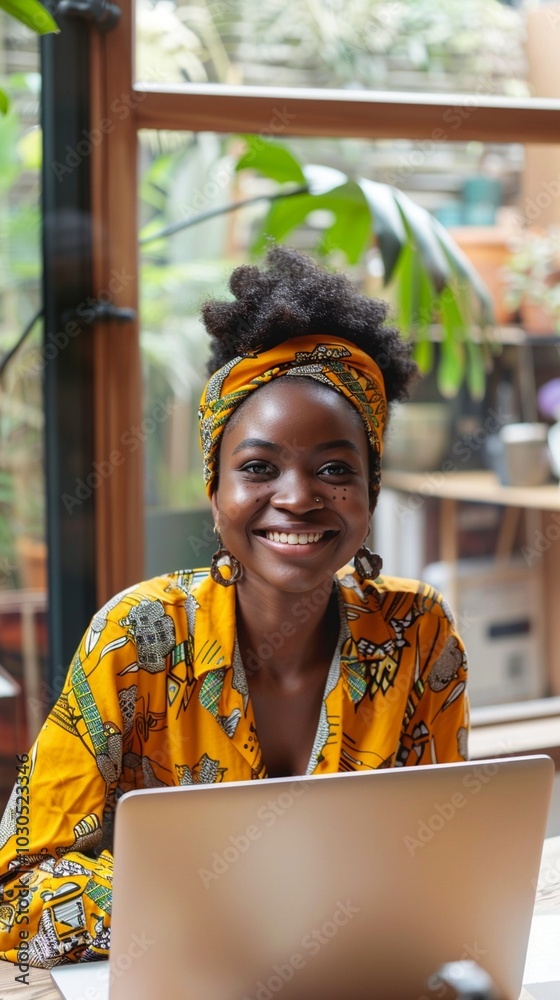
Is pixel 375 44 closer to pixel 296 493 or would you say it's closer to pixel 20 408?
pixel 20 408

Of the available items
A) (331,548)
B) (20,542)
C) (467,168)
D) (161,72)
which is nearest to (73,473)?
(20,542)

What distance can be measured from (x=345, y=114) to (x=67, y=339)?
0.65m

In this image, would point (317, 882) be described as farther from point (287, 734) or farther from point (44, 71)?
point (44, 71)

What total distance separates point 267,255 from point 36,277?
2.19 ft

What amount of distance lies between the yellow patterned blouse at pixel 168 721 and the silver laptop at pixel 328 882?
260mm

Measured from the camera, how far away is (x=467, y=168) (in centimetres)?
341

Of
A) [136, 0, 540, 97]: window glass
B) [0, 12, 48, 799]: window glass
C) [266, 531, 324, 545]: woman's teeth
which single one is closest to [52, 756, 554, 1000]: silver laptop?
[266, 531, 324, 545]: woman's teeth

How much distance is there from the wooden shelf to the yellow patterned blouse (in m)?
1.59

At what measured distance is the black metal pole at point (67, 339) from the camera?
1.82m

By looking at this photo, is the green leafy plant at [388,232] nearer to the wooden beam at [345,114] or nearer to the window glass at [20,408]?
the wooden beam at [345,114]

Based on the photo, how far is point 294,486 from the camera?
4.09 ft

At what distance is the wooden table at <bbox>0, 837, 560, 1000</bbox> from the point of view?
1002 mm

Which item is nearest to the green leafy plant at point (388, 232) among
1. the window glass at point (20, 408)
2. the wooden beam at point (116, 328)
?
the wooden beam at point (116, 328)

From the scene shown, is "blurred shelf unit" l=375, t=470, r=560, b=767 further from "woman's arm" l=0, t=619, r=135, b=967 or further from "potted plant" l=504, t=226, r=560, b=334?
"woman's arm" l=0, t=619, r=135, b=967
